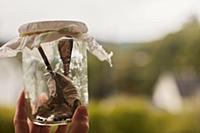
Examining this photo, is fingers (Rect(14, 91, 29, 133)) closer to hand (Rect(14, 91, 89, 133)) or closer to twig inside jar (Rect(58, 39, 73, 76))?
hand (Rect(14, 91, 89, 133))

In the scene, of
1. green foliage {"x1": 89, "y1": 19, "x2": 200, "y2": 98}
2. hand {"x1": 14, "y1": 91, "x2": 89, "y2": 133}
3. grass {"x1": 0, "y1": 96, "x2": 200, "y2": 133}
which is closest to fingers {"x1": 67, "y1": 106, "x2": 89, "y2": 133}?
hand {"x1": 14, "y1": 91, "x2": 89, "y2": 133}

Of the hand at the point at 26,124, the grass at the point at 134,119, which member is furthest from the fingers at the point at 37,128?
the grass at the point at 134,119

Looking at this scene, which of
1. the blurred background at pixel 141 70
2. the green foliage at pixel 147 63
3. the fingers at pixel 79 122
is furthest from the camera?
the green foliage at pixel 147 63

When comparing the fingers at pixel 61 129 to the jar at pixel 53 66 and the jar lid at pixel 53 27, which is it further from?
the jar lid at pixel 53 27

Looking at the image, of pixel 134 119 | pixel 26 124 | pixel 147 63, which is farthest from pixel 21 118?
pixel 147 63

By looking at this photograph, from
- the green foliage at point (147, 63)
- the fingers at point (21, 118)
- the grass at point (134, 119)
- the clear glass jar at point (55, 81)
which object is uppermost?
the clear glass jar at point (55, 81)

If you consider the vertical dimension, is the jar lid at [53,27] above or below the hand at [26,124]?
above

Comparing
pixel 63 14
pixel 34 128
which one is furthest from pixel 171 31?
pixel 34 128

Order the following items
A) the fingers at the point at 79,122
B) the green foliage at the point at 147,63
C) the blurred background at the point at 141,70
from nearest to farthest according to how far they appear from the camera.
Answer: the fingers at the point at 79,122 → the blurred background at the point at 141,70 → the green foliage at the point at 147,63
